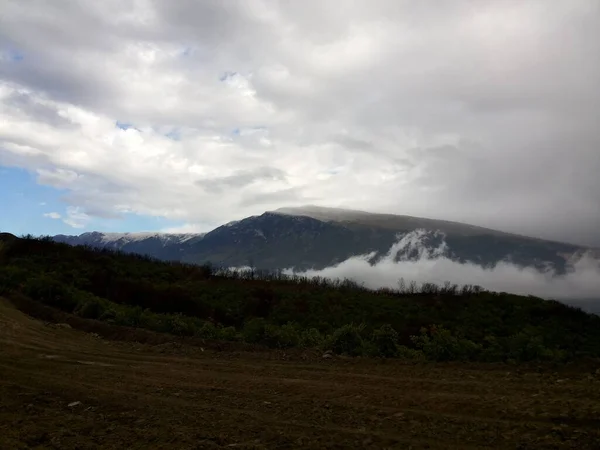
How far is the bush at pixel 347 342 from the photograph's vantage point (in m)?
18.4

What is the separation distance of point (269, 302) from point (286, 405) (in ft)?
151

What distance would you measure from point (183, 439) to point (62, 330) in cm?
1762

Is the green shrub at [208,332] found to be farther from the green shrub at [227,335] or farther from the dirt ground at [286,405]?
the dirt ground at [286,405]

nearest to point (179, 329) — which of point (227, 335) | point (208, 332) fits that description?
point (208, 332)

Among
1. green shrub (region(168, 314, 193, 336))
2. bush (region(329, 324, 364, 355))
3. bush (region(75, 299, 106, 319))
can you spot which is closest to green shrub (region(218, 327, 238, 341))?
green shrub (region(168, 314, 193, 336))

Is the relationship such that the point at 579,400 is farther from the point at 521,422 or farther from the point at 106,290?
the point at 106,290

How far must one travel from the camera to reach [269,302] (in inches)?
2162

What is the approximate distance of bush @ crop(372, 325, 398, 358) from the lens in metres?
18.8

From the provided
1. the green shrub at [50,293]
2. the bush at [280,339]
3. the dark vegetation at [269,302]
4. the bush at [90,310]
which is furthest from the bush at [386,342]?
the green shrub at [50,293]

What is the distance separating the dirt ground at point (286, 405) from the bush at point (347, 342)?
3.40 m

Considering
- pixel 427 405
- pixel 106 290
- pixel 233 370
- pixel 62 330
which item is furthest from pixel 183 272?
pixel 427 405

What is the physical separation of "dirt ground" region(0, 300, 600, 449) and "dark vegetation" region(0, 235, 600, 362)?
12.3 m

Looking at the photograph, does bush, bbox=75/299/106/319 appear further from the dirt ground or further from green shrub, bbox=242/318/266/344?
the dirt ground

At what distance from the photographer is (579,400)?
8.89m
